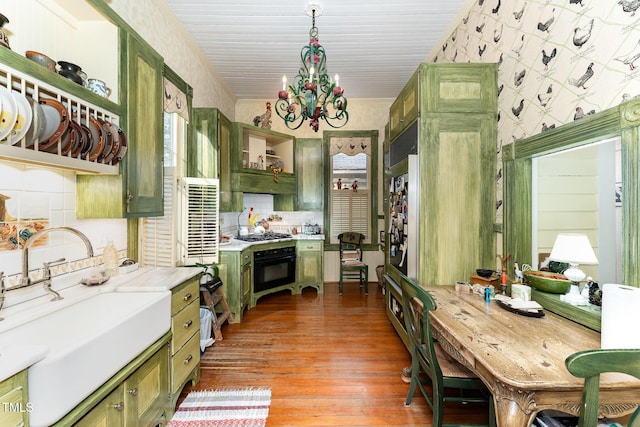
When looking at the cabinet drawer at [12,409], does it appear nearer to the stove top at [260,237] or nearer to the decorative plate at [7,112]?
the decorative plate at [7,112]

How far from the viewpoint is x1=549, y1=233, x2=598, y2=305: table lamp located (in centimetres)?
161

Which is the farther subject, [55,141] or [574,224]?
[574,224]

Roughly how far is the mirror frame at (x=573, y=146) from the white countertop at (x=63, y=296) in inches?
94.3

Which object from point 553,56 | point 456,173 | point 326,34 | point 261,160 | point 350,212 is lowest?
point 350,212

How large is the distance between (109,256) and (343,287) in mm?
3641

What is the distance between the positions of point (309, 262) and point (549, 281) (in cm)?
328

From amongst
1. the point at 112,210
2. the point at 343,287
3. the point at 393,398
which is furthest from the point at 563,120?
the point at 343,287

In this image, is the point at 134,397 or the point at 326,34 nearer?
the point at 134,397

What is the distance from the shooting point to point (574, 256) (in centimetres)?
166

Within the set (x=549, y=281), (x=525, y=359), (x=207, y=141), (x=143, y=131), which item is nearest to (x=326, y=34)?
(x=207, y=141)

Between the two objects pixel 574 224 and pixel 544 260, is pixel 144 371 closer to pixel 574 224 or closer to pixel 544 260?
pixel 544 260

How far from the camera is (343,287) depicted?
4.88m

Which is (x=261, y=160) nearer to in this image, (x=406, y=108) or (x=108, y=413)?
(x=406, y=108)

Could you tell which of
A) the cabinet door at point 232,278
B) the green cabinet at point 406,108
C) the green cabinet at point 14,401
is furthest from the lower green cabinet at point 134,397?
the green cabinet at point 406,108
